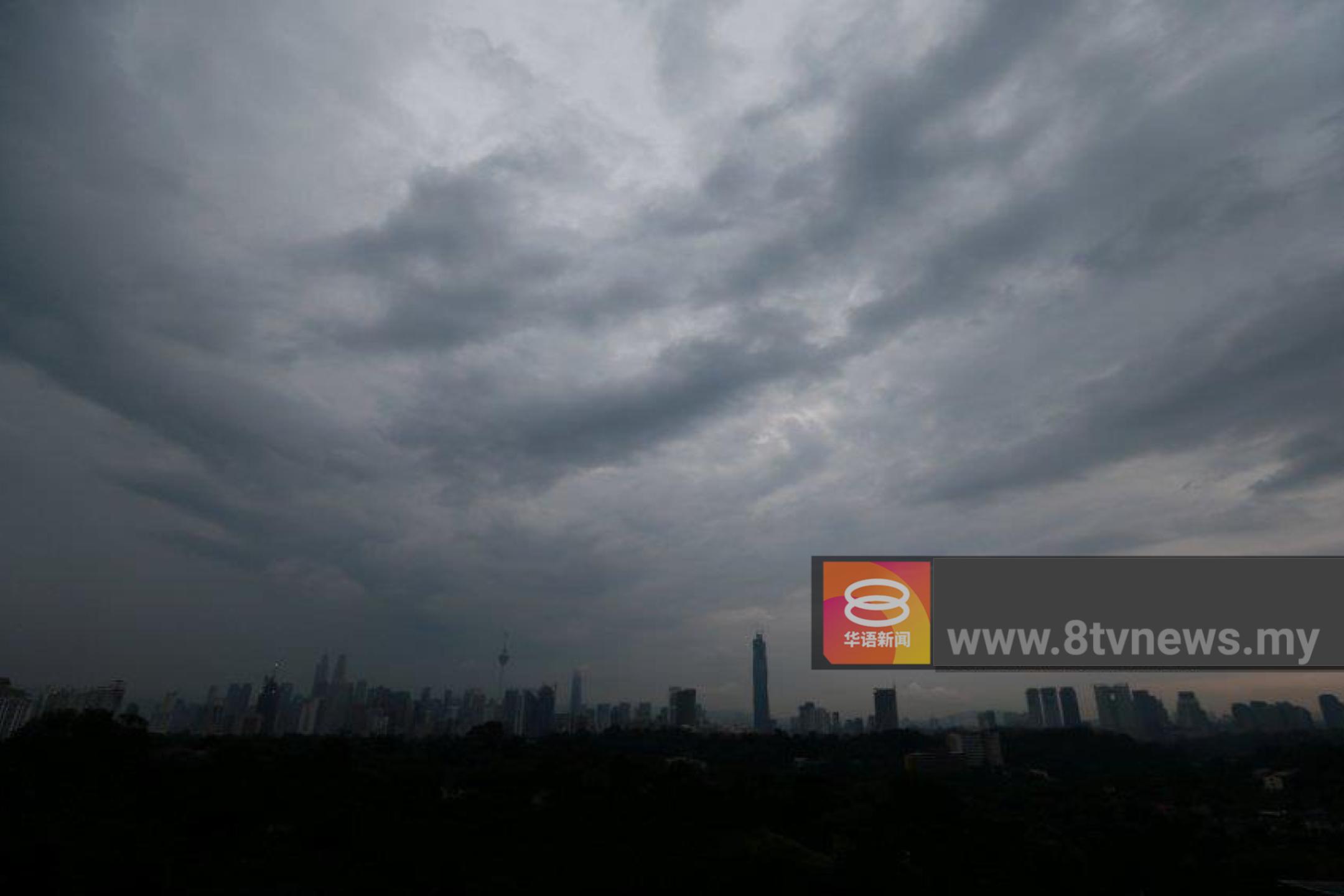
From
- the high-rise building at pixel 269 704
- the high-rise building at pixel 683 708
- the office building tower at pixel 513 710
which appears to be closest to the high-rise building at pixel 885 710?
the high-rise building at pixel 683 708

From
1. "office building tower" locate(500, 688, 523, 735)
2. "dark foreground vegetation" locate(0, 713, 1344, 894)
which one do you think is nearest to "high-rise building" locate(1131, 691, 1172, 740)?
"dark foreground vegetation" locate(0, 713, 1344, 894)

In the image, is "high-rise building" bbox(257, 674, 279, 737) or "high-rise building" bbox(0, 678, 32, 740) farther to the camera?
"high-rise building" bbox(257, 674, 279, 737)

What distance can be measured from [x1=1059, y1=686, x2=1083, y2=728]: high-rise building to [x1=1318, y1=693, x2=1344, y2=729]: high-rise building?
58.6 meters

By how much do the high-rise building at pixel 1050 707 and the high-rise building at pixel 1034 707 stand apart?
796 millimetres

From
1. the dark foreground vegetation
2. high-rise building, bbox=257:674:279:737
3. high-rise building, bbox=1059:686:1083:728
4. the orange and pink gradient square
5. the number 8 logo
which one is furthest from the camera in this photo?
high-rise building, bbox=1059:686:1083:728

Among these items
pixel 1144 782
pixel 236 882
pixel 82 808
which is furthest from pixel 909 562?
pixel 1144 782

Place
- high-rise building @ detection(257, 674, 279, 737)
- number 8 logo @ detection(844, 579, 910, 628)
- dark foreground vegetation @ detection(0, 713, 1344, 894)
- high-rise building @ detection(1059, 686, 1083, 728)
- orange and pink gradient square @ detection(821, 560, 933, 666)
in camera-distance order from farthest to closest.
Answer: high-rise building @ detection(1059, 686, 1083, 728), high-rise building @ detection(257, 674, 279, 737), dark foreground vegetation @ detection(0, 713, 1344, 894), number 8 logo @ detection(844, 579, 910, 628), orange and pink gradient square @ detection(821, 560, 933, 666)

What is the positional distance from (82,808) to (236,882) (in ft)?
53.8

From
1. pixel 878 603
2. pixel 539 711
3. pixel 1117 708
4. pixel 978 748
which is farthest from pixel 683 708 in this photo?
pixel 878 603

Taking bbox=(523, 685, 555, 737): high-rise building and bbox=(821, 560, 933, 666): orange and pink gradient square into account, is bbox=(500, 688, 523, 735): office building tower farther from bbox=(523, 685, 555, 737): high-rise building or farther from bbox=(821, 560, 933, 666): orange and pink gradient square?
bbox=(821, 560, 933, 666): orange and pink gradient square

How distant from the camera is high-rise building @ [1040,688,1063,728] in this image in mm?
174125

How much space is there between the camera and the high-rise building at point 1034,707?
17738 centimetres

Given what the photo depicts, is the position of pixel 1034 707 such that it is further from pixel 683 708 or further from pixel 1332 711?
pixel 683 708

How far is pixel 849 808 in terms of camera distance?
164ft
